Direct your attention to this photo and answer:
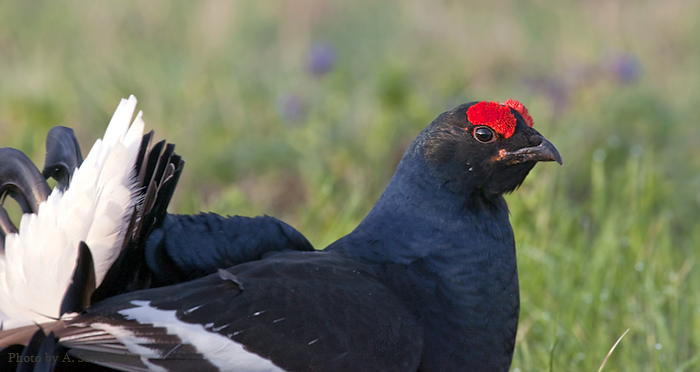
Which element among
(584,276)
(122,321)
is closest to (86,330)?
(122,321)

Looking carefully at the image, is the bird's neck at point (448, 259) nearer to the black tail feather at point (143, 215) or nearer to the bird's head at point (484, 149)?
the bird's head at point (484, 149)

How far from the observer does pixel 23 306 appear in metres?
1.80

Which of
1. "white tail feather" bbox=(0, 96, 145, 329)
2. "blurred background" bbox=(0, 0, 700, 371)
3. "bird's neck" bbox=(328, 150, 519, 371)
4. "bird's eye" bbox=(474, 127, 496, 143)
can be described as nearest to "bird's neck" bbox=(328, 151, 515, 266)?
"bird's neck" bbox=(328, 150, 519, 371)

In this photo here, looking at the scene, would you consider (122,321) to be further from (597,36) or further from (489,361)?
(597,36)

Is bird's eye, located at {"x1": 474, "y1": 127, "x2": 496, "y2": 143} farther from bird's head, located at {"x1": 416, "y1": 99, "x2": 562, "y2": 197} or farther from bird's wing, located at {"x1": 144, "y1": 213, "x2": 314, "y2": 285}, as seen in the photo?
bird's wing, located at {"x1": 144, "y1": 213, "x2": 314, "y2": 285}

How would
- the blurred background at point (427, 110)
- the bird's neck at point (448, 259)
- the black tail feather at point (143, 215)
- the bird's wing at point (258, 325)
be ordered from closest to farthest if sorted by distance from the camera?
the bird's wing at point (258, 325) → the black tail feather at point (143, 215) → the bird's neck at point (448, 259) → the blurred background at point (427, 110)

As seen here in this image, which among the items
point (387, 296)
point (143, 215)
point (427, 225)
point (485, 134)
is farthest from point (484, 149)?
point (143, 215)

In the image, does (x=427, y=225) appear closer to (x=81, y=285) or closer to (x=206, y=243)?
(x=206, y=243)

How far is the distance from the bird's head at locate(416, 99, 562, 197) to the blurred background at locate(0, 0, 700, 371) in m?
0.55

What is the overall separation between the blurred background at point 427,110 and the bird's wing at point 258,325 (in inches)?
26.6

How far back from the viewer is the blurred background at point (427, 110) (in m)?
2.99

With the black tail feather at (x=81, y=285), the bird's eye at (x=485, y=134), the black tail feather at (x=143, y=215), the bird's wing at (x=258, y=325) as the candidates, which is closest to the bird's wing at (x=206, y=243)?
the black tail feather at (x=143, y=215)

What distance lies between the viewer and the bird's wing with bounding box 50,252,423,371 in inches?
66.2

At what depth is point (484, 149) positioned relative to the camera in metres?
2.15
